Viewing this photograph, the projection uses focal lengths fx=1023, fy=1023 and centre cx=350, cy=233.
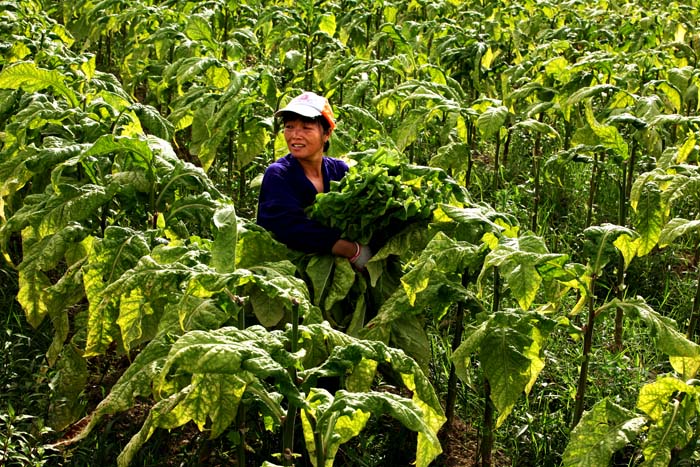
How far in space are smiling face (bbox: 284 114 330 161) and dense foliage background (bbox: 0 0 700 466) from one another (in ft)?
0.73

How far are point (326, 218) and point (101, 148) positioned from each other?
3.34ft

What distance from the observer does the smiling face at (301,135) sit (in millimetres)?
4355

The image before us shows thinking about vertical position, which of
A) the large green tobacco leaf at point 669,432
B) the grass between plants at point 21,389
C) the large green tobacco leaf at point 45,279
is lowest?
the grass between plants at point 21,389

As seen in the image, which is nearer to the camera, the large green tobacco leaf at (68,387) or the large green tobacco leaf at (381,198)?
the large green tobacco leaf at (68,387)

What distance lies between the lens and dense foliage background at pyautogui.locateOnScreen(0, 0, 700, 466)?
2836 millimetres

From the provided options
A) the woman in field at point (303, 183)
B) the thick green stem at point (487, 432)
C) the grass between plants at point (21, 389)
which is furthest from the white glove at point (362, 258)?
the grass between plants at point (21, 389)

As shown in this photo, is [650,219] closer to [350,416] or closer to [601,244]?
[601,244]

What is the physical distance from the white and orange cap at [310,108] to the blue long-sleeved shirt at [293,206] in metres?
0.21

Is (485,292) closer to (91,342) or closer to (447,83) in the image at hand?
(447,83)

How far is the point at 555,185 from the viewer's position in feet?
20.9

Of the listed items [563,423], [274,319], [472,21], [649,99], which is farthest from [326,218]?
[472,21]

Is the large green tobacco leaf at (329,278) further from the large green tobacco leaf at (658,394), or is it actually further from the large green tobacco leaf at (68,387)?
the large green tobacco leaf at (658,394)

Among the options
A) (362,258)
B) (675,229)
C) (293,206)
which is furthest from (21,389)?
(675,229)

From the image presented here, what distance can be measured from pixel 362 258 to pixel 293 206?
364 mm
